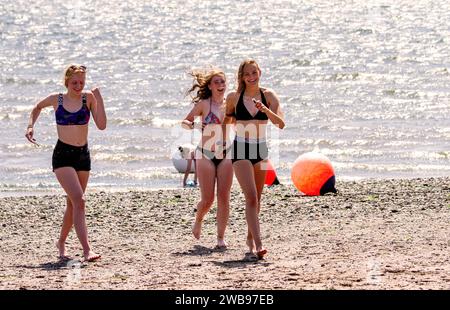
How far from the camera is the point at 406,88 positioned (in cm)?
3400

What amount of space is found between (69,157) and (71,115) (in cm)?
36

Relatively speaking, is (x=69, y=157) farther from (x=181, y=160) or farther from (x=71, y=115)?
(x=181, y=160)

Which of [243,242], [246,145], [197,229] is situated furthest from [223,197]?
[246,145]

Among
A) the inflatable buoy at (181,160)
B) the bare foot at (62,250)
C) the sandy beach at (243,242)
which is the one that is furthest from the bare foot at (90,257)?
the inflatable buoy at (181,160)

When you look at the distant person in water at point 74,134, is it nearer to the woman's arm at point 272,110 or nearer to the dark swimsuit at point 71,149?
the dark swimsuit at point 71,149

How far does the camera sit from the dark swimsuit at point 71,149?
1001cm

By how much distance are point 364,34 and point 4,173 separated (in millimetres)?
37776

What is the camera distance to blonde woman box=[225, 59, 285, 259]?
10.0 meters

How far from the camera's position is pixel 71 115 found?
10.1 meters

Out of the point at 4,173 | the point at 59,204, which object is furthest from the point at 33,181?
the point at 59,204

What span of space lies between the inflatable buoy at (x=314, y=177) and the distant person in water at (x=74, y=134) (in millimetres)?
4876

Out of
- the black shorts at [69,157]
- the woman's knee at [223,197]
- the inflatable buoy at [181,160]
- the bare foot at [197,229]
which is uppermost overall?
the black shorts at [69,157]

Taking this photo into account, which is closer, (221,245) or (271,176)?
(221,245)
